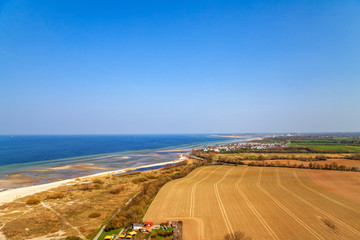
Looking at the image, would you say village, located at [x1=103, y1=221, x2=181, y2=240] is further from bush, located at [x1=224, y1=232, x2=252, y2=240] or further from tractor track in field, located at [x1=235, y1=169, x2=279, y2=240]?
tractor track in field, located at [x1=235, y1=169, x2=279, y2=240]

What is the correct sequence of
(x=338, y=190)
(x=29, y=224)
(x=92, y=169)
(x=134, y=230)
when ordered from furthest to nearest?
(x=92, y=169)
(x=338, y=190)
(x=29, y=224)
(x=134, y=230)

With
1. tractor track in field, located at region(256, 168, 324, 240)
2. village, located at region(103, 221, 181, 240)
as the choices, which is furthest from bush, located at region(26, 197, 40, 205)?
tractor track in field, located at region(256, 168, 324, 240)

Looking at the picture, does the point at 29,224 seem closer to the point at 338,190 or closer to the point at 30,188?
the point at 30,188

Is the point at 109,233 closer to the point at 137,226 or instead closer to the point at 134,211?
the point at 137,226

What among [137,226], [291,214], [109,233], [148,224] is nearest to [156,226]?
[148,224]

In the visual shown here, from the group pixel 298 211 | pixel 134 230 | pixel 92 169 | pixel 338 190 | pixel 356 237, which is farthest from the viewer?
pixel 92 169

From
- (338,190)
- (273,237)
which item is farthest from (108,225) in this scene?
(338,190)
